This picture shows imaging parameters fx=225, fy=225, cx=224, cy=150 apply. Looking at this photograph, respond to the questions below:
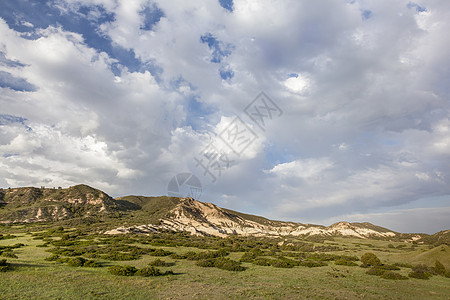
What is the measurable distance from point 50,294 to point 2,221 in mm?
96893

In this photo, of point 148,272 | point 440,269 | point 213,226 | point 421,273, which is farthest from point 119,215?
point 440,269

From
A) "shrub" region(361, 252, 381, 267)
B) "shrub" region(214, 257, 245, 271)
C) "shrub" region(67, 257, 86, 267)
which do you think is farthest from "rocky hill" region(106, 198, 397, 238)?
"shrub" region(361, 252, 381, 267)

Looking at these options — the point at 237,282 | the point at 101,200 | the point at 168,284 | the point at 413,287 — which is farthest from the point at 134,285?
the point at 101,200

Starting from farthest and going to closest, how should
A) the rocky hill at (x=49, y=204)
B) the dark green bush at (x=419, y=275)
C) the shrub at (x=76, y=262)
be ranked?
the rocky hill at (x=49, y=204)
the dark green bush at (x=419, y=275)
the shrub at (x=76, y=262)

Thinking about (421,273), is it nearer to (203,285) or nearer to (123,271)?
(203,285)

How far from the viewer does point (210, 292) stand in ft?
55.6

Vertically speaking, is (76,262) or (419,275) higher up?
(419,275)

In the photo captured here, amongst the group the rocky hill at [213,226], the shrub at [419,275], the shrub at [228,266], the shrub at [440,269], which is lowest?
the shrub at [228,266]

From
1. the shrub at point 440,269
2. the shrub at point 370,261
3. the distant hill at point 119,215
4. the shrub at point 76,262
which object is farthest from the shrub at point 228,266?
the distant hill at point 119,215

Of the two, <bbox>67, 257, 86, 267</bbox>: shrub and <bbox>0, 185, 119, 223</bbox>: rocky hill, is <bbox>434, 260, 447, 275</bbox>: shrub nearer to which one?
<bbox>67, 257, 86, 267</bbox>: shrub

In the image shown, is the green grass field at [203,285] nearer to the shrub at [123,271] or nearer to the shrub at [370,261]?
the shrub at [123,271]

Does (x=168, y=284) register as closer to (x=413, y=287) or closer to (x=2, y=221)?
(x=413, y=287)

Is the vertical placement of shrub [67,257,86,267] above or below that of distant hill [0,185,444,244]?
below

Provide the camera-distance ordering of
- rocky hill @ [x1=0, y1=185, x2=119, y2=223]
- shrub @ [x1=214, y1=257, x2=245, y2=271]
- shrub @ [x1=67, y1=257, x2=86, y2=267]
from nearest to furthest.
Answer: shrub @ [x1=67, y1=257, x2=86, y2=267], shrub @ [x1=214, y1=257, x2=245, y2=271], rocky hill @ [x1=0, y1=185, x2=119, y2=223]
